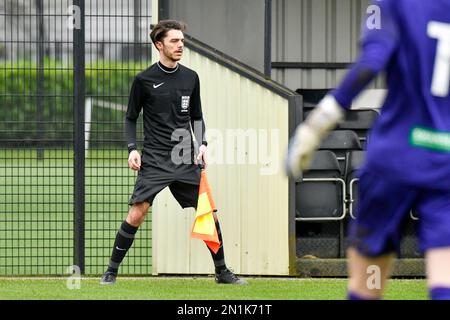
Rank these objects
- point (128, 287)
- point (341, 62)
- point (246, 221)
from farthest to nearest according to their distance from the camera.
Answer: point (341, 62)
point (246, 221)
point (128, 287)

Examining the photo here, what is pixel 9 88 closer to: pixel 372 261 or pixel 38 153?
pixel 38 153

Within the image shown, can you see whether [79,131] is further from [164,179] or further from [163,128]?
[164,179]

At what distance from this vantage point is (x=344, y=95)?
5020mm

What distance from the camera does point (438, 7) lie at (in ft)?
16.6

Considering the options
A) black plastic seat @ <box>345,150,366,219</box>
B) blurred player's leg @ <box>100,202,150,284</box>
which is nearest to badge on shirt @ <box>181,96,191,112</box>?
blurred player's leg @ <box>100,202,150,284</box>

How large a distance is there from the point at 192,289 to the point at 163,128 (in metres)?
1.33

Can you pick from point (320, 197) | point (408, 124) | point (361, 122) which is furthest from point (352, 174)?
point (408, 124)

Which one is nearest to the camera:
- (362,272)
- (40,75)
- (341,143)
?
(362,272)

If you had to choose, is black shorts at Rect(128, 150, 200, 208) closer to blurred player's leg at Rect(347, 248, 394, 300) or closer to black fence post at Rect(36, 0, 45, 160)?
black fence post at Rect(36, 0, 45, 160)

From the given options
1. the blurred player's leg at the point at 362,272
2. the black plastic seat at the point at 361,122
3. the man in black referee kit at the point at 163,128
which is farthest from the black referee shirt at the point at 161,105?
the blurred player's leg at the point at 362,272

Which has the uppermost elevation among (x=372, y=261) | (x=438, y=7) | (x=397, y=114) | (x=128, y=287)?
(x=438, y=7)
